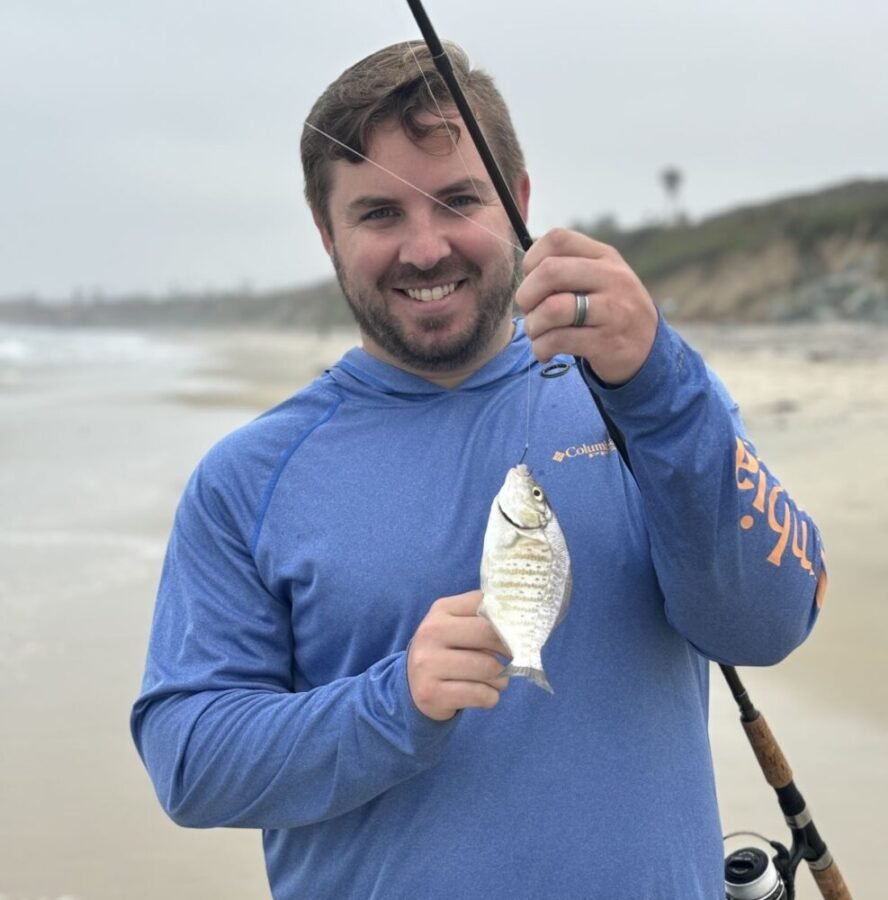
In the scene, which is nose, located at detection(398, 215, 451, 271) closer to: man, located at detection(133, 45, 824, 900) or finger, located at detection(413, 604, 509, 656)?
man, located at detection(133, 45, 824, 900)

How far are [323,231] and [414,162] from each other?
14.4 inches

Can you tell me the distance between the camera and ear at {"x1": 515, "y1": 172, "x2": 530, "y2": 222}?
238 centimetres

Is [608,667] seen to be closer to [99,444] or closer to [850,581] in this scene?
[850,581]

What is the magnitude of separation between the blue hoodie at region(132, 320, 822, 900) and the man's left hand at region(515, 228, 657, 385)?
46 millimetres

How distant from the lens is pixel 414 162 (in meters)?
2.07

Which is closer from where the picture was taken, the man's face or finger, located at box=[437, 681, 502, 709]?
finger, located at box=[437, 681, 502, 709]

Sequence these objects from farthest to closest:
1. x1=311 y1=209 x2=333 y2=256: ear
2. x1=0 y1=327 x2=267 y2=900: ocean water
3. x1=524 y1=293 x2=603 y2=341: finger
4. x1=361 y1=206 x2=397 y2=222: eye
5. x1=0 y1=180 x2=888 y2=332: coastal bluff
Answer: x1=0 y1=180 x2=888 y2=332: coastal bluff, x1=0 y1=327 x2=267 y2=900: ocean water, x1=311 y1=209 x2=333 y2=256: ear, x1=361 y1=206 x2=397 y2=222: eye, x1=524 y1=293 x2=603 y2=341: finger

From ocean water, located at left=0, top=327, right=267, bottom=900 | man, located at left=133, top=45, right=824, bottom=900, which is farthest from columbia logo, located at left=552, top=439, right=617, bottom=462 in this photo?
ocean water, located at left=0, top=327, right=267, bottom=900

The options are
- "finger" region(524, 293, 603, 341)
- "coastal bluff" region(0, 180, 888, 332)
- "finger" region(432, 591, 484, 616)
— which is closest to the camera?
"finger" region(524, 293, 603, 341)

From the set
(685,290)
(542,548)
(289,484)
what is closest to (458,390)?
(289,484)

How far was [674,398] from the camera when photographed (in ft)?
5.37

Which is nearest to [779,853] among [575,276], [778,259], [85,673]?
[575,276]

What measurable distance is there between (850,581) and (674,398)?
19.2 ft

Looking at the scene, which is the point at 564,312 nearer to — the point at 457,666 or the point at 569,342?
the point at 569,342
